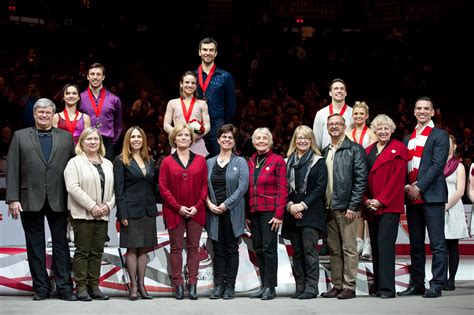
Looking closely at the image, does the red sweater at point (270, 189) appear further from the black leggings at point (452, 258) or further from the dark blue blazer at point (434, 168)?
the black leggings at point (452, 258)

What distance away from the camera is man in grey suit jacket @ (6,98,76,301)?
9.52 m

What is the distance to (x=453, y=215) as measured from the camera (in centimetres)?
1077

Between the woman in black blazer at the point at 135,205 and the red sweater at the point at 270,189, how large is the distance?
3.38 feet

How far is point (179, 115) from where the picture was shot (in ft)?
34.2

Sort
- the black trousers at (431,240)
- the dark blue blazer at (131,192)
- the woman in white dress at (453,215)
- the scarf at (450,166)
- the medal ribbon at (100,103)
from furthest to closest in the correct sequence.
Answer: the scarf at (450,166) → the woman in white dress at (453,215) → the medal ribbon at (100,103) → the black trousers at (431,240) → the dark blue blazer at (131,192)

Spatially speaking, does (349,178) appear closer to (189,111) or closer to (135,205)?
(189,111)

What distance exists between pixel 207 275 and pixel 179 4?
1703 cm

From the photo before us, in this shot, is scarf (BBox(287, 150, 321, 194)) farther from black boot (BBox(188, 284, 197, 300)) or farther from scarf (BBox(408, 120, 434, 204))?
black boot (BBox(188, 284, 197, 300))

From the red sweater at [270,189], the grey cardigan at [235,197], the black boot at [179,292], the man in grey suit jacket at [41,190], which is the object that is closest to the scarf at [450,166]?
the red sweater at [270,189]

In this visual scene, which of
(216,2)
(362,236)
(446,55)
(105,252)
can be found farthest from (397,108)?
(105,252)

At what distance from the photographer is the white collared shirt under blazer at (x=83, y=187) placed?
9.45 metres

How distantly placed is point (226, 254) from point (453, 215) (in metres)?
2.69

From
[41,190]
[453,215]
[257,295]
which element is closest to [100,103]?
[41,190]

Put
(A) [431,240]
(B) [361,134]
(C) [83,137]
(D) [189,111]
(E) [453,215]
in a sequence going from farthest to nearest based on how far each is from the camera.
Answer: (E) [453,215] < (B) [361,134] < (D) [189,111] < (A) [431,240] < (C) [83,137]
